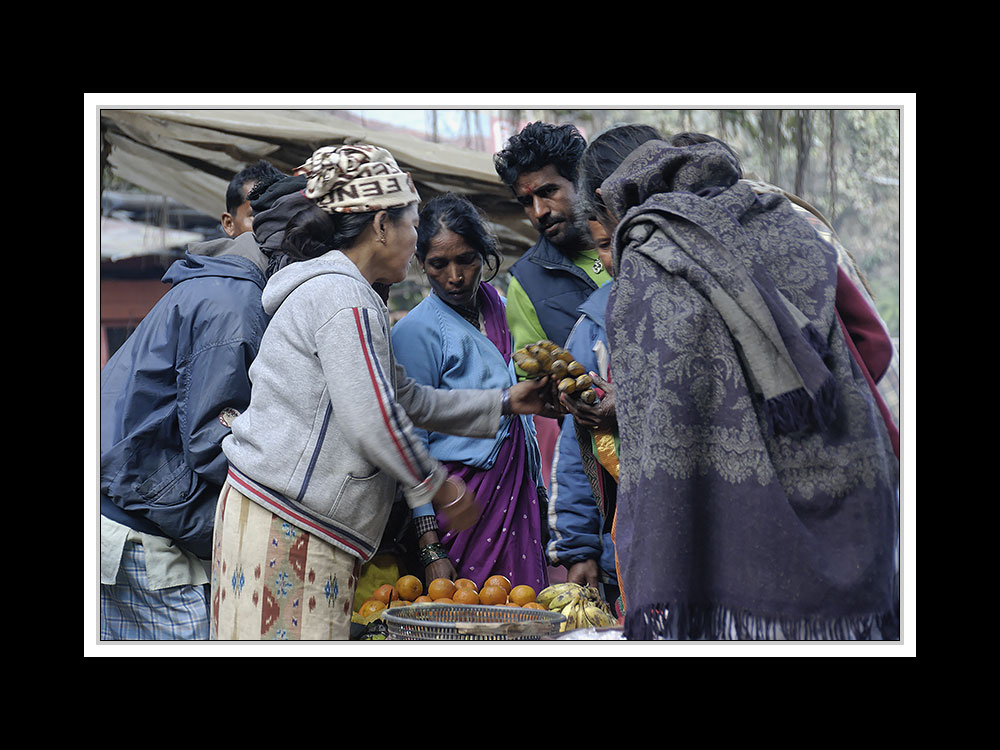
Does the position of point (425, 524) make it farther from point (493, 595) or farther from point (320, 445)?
point (320, 445)

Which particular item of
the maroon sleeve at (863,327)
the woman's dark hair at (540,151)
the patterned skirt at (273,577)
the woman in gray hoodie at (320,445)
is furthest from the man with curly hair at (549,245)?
the maroon sleeve at (863,327)

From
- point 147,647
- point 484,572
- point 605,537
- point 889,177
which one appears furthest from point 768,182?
point 147,647

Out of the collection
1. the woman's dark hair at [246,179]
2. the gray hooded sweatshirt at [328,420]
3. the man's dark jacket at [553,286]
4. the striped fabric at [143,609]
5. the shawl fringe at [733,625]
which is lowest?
the striped fabric at [143,609]

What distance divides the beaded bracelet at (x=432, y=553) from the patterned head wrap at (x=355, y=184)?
143 cm

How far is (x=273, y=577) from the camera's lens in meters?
3.16

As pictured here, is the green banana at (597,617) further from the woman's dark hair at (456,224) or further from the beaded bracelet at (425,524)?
the woman's dark hair at (456,224)

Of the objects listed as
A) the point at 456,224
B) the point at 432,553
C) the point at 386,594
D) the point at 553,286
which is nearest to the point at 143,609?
the point at 386,594

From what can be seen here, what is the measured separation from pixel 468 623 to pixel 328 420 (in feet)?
2.90

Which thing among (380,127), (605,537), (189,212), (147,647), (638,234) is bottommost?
(147,647)

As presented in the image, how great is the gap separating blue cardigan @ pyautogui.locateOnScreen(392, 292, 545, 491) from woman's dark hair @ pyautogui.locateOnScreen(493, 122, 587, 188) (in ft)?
2.08

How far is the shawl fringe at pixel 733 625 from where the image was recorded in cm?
285

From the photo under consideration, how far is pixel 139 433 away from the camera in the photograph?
12.4ft

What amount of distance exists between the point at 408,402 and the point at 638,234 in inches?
44.7
